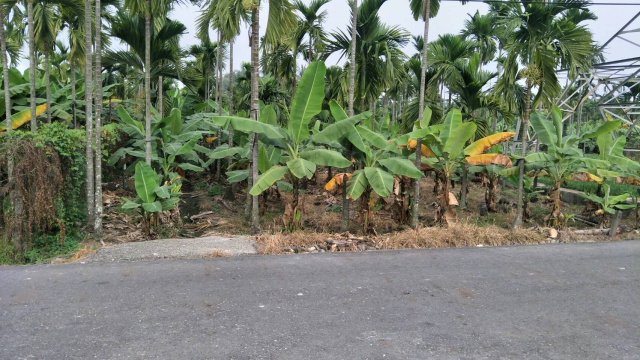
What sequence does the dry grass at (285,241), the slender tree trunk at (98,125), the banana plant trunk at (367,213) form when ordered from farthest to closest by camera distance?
the banana plant trunk at (367,213) → the slender tree trunk at (98,125) → the dry grass at (285,241)

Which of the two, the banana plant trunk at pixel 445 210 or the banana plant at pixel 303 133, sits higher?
the banana plant at pixel 303 133

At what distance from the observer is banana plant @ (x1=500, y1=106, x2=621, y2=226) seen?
1089 cm

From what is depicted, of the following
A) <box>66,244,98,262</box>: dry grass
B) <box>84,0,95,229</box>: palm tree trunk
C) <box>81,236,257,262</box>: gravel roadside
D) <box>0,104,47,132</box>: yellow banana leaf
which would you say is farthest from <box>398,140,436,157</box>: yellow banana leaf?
<box>0,104,47,132</box>: yellow banana leaf

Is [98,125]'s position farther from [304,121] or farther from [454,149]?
[454,149]

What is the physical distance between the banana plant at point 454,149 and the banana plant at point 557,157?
1.00 metres

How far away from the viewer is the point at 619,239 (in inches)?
408

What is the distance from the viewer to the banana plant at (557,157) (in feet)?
35.7

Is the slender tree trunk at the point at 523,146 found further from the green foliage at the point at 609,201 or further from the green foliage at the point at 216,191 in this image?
the green foliage at the point at 216,191

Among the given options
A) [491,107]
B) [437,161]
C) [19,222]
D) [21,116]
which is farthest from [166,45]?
[491,107]

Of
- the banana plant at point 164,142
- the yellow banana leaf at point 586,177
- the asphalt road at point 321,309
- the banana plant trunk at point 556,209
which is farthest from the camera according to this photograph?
the banana plant at point 164,142

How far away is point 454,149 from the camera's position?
1045 cm

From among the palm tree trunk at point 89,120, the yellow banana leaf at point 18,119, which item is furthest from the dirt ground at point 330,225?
the yellow banana leaf at point 18,119

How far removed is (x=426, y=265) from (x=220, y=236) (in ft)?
14.8

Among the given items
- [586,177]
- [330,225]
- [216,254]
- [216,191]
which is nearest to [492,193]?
[586,177]
